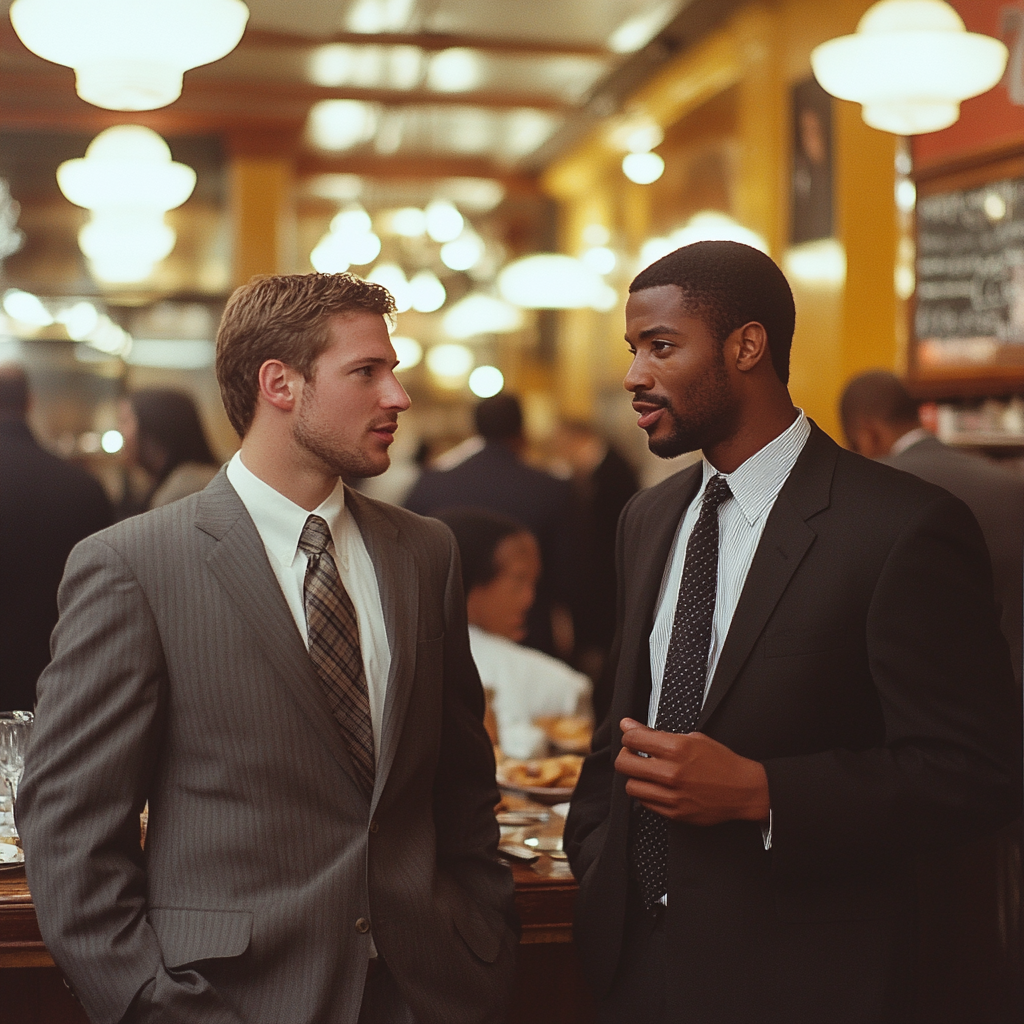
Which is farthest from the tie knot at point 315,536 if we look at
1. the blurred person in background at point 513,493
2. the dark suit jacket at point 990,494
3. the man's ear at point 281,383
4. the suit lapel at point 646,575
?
the blurred person in background at point 513,493

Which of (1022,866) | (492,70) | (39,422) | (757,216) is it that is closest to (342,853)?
(1022,866)

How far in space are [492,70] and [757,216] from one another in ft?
8.51

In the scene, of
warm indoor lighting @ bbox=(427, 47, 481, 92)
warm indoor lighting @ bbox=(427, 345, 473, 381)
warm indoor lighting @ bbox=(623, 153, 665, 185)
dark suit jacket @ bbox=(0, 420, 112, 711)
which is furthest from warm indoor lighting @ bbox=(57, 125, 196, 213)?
warm indoor lighting @ bbox=(427, 345, 473, 381)

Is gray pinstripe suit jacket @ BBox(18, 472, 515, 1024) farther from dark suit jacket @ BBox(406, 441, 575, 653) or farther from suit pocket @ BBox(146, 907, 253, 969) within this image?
dark suit jacket @ BBox(406, 441, 575, 653)

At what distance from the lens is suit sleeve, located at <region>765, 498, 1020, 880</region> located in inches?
63.7

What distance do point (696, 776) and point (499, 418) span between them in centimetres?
384

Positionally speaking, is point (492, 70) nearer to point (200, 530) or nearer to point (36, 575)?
point (36, 575)

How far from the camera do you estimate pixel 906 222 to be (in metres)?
5.85

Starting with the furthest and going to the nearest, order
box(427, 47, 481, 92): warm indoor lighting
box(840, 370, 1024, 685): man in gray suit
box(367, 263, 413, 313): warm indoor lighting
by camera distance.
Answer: box(367, 263, 413, 313): warm indoor lighting < box(427, 47, 481, 92): warm indoor lighting < box(840, 370, 1024, 685): man in gray suit

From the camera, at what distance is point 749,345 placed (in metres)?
1.79

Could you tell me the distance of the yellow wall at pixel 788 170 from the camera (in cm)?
617

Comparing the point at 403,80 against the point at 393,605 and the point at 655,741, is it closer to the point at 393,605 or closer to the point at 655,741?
the point at 393,605

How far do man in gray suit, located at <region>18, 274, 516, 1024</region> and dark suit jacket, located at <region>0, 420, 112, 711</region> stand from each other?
7.06 feet

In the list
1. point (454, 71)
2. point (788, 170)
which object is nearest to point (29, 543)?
point (788, 170)
